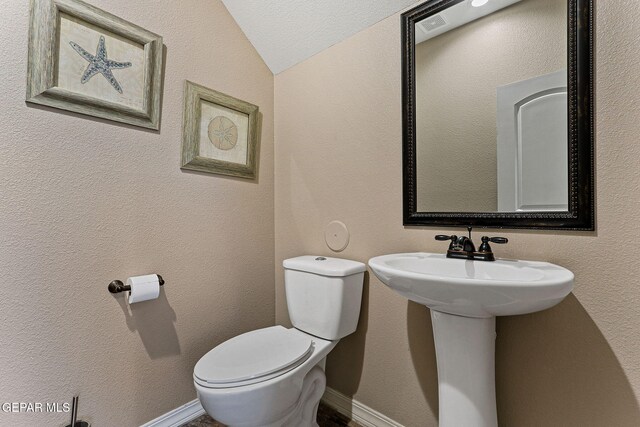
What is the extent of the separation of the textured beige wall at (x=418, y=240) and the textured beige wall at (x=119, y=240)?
38cm

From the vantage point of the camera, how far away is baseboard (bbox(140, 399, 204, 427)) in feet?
4.38

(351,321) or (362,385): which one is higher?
(351,321)

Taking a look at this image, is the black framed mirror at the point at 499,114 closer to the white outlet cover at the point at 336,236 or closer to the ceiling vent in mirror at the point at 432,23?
the ceiling vent in mirror at the point at 432,23

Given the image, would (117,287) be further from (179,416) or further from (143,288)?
(179,416)

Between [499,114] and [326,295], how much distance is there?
1.04 m

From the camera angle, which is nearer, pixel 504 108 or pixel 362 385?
pixel 504 108

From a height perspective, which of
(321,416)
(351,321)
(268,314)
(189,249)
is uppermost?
(189,249)

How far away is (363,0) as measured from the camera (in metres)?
1.36

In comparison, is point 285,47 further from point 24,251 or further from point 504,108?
point 24,251

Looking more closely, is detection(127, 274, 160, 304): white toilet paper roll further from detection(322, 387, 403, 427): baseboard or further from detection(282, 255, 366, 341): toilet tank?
detection(322, 387, 403, 427): baseboard

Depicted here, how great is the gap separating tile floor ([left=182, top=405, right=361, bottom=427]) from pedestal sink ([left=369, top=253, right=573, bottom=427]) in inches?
24.0

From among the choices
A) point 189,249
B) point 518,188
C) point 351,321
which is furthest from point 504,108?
point 189,249

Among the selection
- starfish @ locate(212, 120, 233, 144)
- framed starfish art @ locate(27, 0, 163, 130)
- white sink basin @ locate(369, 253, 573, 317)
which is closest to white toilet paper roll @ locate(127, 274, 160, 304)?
framed starfish art @ locate(27, 0, 163, 130)

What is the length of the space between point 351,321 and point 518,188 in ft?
2.93
